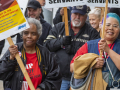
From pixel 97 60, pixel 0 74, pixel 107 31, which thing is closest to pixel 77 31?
pixel 107 31

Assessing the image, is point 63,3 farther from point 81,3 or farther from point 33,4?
point 33,4

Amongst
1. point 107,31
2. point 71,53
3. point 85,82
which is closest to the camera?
point 85,82

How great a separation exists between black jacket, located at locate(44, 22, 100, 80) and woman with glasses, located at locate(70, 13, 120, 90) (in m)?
→ 0.99

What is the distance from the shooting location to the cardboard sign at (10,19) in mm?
2752

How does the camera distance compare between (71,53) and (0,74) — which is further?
(71,53)

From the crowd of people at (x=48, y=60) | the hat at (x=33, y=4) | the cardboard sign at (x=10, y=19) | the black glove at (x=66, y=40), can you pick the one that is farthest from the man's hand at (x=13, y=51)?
the hat at (x=33, y=4)

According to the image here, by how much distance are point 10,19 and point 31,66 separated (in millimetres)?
684

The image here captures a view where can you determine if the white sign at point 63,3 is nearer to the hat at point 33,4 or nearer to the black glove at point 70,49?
the black glove at point 70,49

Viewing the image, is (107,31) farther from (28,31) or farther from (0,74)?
(0,74)

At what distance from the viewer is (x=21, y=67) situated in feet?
9.13

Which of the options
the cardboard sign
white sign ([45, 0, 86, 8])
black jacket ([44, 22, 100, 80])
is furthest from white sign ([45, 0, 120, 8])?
the cardboard sign

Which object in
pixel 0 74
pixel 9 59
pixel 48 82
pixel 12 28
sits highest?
pixel 12 28

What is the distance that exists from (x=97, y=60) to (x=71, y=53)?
1.30m

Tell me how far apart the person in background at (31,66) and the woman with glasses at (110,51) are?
0.49m
